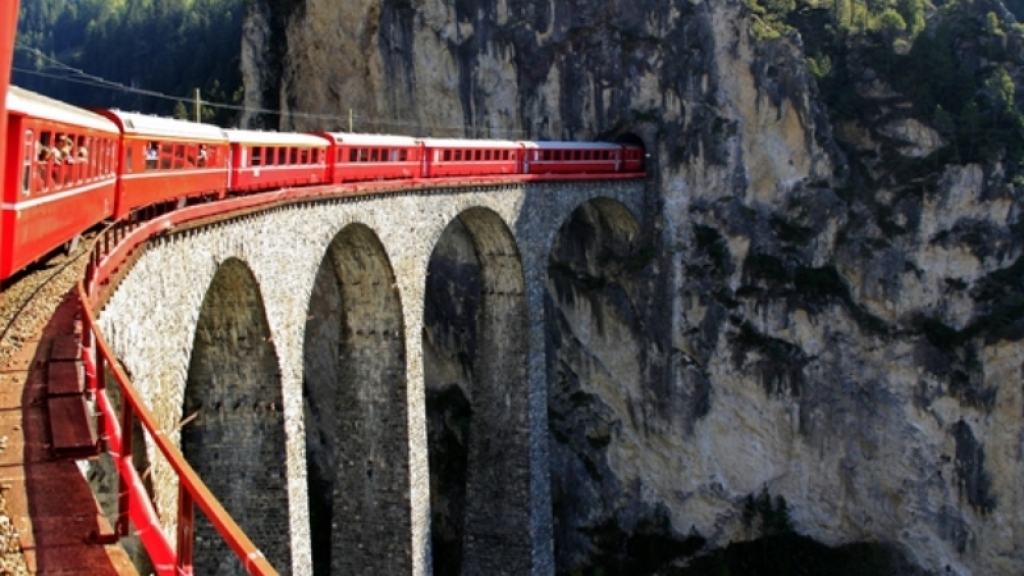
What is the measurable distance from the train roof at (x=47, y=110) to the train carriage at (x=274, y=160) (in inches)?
196

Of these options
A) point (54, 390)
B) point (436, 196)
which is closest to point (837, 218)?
point (436, 196)

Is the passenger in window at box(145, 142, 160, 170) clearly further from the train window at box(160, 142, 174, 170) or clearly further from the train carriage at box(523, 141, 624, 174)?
the train carriage at box(523, 141, 624, 174)

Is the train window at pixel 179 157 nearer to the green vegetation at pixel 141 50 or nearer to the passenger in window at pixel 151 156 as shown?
the passenger in window at pixel 151 156

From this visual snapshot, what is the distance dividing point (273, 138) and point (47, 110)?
9745mm

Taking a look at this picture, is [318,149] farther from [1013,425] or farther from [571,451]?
[1013,425]

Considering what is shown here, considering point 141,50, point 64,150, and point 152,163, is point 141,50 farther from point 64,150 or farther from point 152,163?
point 64,150

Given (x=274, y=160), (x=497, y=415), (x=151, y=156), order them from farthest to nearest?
(x=497, y=415), (x=274, y=160), (x=151, y=156)

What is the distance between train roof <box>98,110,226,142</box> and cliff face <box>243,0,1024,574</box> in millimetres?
19922

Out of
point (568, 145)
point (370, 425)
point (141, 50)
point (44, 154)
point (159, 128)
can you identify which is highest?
point (141, 50)

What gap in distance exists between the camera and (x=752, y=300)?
35.4 meters

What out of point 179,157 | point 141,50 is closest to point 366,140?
point 179,157

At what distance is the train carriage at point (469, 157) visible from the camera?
86.8ft

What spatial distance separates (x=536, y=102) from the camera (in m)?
37.4

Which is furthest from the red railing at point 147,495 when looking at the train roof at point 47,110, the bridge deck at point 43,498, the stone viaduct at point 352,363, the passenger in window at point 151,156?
the passenger in window at point 151,156
